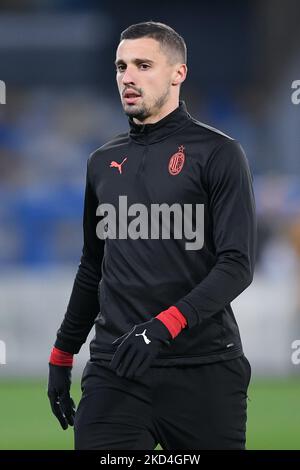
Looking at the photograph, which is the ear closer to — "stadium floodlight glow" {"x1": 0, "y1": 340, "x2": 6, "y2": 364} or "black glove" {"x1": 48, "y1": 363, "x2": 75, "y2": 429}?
"black glove" {"x1": 48, "y1": 363, "x2": 75, "y2": 429}

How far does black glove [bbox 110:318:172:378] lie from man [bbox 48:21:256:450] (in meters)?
0.04

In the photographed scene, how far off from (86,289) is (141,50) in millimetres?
1008

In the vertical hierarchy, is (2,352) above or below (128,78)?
below

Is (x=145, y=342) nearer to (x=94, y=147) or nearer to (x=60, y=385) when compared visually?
(x=60, y=385)

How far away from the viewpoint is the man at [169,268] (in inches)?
153

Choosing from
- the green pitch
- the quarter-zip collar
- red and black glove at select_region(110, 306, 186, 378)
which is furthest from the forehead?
the green pitch

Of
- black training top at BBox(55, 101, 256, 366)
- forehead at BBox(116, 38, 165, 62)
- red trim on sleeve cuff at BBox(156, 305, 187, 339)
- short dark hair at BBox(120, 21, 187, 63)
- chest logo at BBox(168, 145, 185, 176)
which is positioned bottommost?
red trim on sleeve cuff at BBox(156, 305, 187, 339)

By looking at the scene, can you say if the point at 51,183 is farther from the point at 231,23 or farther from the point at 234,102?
the point at 231,23

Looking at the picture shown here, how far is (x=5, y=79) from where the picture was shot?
21.8 m

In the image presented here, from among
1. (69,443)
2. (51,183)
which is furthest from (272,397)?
(51,183)

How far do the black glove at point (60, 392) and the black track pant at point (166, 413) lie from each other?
469mm

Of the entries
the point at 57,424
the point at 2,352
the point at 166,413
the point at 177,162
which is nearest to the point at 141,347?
the point at 166,413

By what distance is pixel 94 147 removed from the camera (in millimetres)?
19656

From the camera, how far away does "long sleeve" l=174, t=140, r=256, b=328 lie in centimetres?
379
